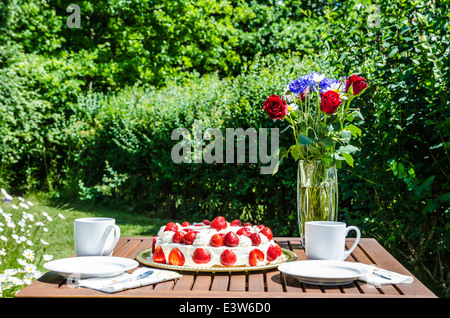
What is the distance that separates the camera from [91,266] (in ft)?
4.99

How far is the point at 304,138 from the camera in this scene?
72.6 inches

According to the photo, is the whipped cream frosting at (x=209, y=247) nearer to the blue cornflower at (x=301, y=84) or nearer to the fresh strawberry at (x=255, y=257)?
the fresh strawberry at (x=255, y=257)

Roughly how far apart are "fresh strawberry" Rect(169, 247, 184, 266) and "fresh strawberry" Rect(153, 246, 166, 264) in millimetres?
39

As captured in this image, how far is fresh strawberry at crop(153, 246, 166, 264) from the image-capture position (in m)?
1.60

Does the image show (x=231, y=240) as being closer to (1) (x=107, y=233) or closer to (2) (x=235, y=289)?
(2) (x=235, y=289)

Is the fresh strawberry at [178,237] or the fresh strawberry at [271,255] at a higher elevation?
the fresh strawberry at [178,237]

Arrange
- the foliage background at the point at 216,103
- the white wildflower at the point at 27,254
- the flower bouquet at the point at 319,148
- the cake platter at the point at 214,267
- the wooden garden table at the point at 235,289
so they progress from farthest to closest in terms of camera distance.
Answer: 1. the foliage background at the point at 216,103
2. the white wildflower at the point at 27,254
3. the flower bouquet at the point at 319,148
4. the cake platter at the point at 214,267
5. the wooden garden table at the point at 235,289

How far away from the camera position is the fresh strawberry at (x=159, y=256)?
5.25 feet

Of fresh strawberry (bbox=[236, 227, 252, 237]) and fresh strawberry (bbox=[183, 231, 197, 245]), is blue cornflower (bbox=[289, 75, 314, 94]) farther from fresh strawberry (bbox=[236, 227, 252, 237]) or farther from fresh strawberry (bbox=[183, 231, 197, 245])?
fresh strawberry (bbox=[183, 231, 197, 245])

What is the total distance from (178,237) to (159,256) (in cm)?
10

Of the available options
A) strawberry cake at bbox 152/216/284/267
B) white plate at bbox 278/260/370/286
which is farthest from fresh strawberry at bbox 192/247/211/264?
white plate at bbox 278/260/370/286

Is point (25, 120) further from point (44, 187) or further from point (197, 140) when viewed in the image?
point (197, 140)

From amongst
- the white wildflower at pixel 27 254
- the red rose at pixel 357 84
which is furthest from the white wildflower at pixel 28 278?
the red rose at pixel 357 84

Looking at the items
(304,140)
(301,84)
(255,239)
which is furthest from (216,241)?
(301,84)
